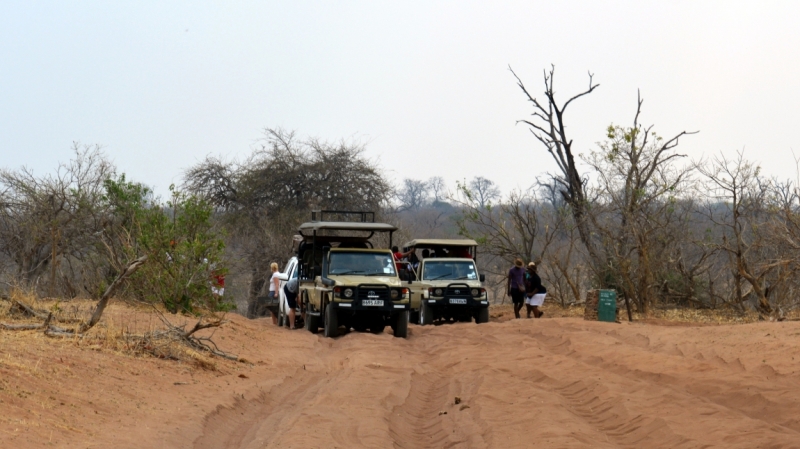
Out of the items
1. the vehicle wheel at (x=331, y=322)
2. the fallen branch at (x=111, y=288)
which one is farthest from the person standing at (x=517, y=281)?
the fallen branch at (x=111, y=288)

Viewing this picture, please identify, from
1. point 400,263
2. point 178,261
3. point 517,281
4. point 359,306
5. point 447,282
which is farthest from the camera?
point 400,263

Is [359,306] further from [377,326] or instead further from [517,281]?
[517,281]

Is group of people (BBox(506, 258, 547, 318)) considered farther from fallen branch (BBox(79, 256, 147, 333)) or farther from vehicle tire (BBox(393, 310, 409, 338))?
fallen branch (BBox(79, 256, 147, 333))

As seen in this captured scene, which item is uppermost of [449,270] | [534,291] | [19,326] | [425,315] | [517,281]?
[449,270]

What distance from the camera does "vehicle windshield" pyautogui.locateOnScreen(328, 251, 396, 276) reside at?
1909 cm

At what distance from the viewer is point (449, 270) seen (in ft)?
75.7

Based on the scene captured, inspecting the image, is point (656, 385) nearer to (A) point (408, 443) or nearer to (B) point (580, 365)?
(B) point (580, 365)

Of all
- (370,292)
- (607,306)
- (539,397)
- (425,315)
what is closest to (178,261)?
(370,292)

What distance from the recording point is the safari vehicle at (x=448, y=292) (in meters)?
22.0

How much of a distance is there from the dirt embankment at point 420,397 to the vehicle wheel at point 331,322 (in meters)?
3.24

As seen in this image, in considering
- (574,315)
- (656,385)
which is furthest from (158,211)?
(656,385)

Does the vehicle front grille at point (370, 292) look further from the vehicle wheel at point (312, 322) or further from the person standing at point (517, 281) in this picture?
the person standing at point (517, 281)

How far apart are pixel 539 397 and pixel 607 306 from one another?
474 inches

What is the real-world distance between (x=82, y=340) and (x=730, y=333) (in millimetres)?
10396
